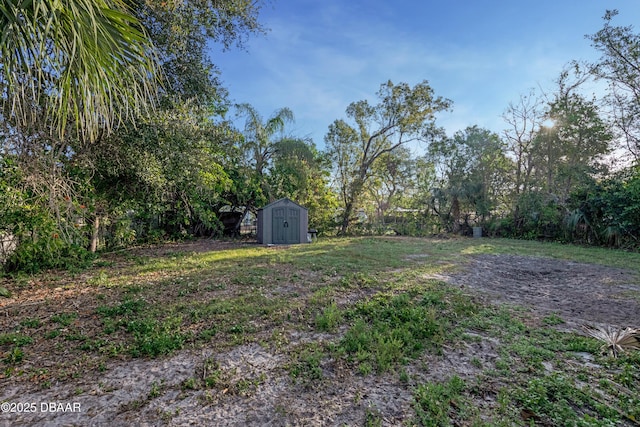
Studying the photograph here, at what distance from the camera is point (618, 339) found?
238cm

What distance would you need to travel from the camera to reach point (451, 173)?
48.2 feet

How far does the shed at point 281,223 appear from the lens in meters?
10.0

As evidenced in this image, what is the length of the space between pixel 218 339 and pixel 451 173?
1482 cm

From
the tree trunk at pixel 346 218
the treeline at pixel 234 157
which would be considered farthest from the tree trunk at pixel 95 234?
the tree trunk at pixel 346 218

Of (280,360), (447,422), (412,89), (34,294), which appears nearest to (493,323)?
(447,422)

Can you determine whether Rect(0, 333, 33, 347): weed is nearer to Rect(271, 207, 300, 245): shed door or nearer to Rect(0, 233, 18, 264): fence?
Rect(0, 233, 18, 264): fence

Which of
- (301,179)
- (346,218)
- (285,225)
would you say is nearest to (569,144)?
(346,218)

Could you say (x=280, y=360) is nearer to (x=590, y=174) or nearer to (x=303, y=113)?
(x=303, y=113)

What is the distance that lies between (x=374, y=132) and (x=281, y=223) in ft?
24.3

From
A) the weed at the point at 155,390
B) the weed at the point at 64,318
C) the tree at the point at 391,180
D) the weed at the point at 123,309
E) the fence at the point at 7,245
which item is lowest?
the weed at the point at 155,390

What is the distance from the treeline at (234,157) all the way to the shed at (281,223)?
183 centimetres

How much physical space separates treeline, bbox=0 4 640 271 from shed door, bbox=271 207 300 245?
2.09 meters

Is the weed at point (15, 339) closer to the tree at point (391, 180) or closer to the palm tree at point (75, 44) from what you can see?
the palm tree at point (75, 44)

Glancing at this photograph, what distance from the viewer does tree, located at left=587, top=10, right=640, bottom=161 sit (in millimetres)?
9734
